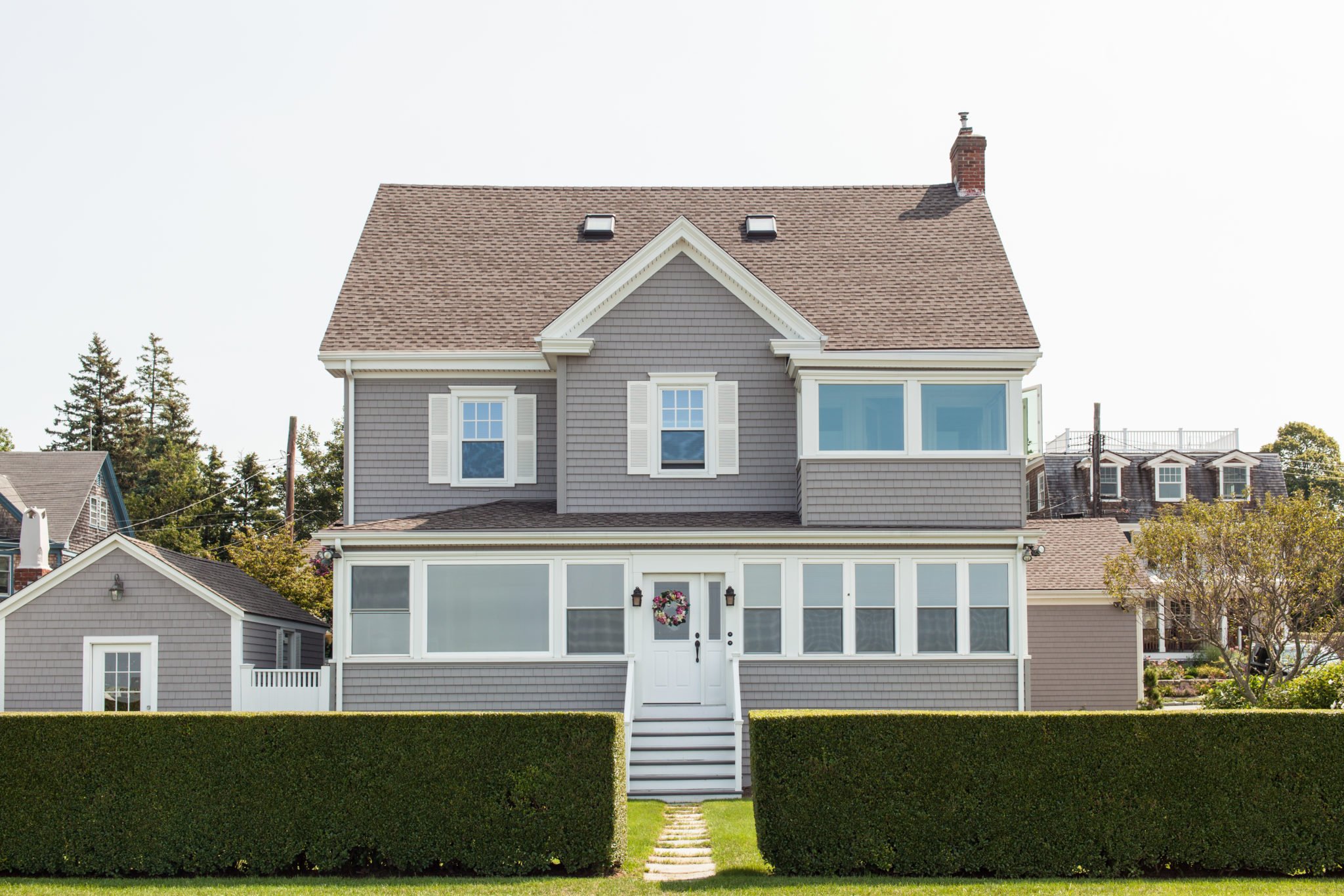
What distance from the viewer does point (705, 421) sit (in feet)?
66.8

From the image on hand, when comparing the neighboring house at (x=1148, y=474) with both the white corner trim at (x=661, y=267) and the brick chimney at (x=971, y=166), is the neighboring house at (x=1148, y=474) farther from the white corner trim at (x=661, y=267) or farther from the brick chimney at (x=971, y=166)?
the white corner trim at (x=661, y=267)

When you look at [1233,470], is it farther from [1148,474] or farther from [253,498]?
[253,498]

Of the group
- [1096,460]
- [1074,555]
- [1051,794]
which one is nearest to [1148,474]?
[1096,460]

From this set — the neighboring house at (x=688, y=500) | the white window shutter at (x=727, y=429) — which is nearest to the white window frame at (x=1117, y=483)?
the neighboring house at (x=688, y=500)

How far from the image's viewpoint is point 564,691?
62.4ft

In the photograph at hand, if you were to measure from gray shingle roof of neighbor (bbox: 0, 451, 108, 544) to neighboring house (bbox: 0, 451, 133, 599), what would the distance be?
0.02 metres

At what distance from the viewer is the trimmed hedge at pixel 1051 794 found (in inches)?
495

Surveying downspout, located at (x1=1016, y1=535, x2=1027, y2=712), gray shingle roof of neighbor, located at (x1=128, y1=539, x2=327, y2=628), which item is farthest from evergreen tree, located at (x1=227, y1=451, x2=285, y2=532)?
downspout, located at (x1=1016, y1=535, x2=1027, y2=712)

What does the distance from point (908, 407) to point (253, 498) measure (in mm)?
32857

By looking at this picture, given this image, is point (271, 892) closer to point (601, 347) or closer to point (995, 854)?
point (995, 854)

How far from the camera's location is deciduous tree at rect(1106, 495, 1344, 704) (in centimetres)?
1938

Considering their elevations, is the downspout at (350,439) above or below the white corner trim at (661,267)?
below

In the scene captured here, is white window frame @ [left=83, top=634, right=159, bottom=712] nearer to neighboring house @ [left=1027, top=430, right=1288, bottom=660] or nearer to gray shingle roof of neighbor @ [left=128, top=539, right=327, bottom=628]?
gray shingle roof of neighbor @ [left=128, top=539, right=327, bottom=628]

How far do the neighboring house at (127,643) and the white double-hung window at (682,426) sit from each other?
599 centimetres
